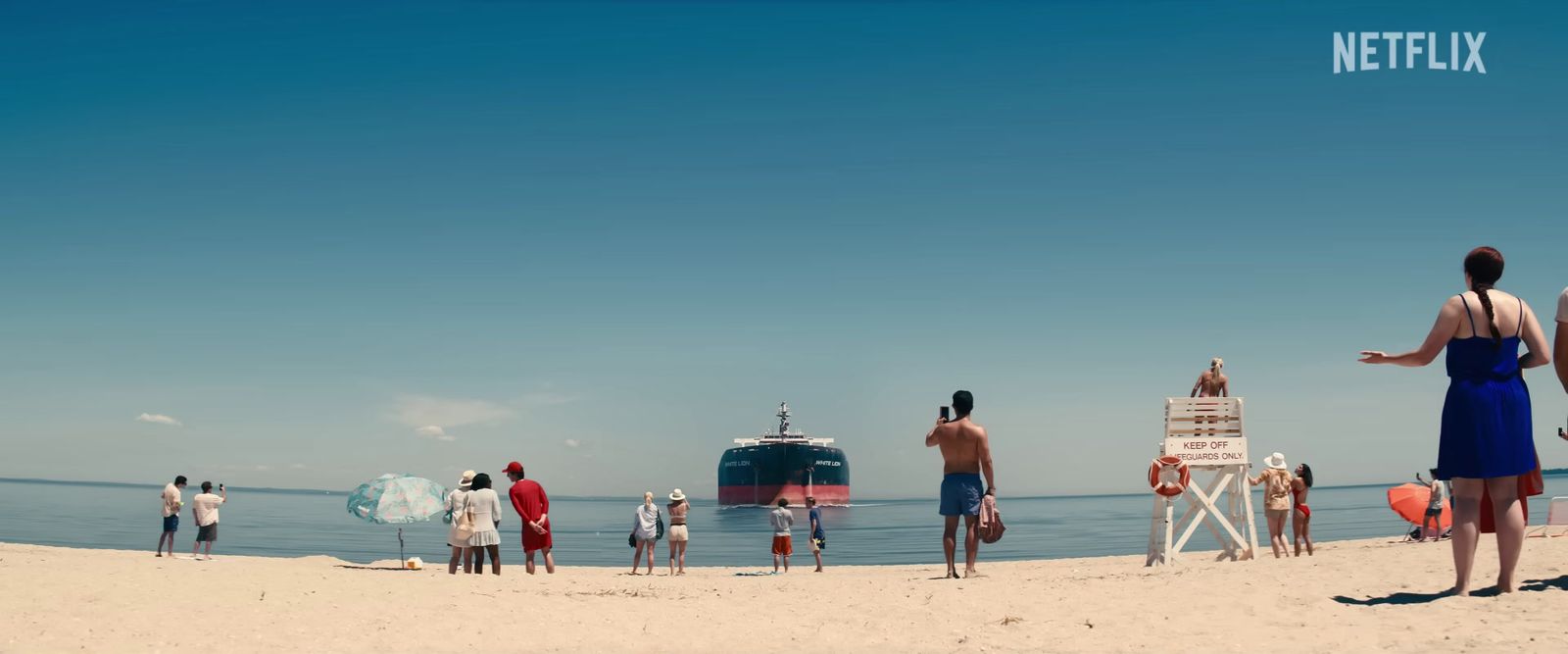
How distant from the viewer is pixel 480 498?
13273 millimetres

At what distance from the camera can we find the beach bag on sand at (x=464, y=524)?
13.4 metres

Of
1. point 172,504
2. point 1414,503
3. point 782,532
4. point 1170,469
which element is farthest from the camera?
point 782,532

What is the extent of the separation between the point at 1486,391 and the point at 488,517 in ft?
36.4

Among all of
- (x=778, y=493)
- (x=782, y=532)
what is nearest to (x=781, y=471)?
(x=778, y=493)

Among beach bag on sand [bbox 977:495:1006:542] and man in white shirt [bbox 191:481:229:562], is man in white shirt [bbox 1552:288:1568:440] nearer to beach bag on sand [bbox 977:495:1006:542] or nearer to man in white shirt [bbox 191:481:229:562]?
beach bag on sand [bbox 977:495:1006:542]

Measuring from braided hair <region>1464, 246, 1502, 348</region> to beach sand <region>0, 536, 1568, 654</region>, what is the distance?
168cm

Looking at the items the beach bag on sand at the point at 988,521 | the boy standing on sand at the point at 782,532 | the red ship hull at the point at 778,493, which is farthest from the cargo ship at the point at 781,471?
the beach bag on sand at the point at 988,521

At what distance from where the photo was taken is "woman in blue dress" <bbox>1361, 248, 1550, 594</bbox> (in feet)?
19.5

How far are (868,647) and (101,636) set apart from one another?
4.85 meters

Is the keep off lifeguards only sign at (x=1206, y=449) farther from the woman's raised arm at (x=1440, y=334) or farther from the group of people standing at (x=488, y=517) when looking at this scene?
the group of people standing at (x=488, y=517)

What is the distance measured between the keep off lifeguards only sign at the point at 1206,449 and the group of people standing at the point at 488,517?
27.0 ft

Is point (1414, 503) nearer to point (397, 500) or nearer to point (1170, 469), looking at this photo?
point (1170, 469)

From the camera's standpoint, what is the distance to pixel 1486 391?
596cm

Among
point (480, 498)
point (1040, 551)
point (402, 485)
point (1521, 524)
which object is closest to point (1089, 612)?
point (1521, 524)
